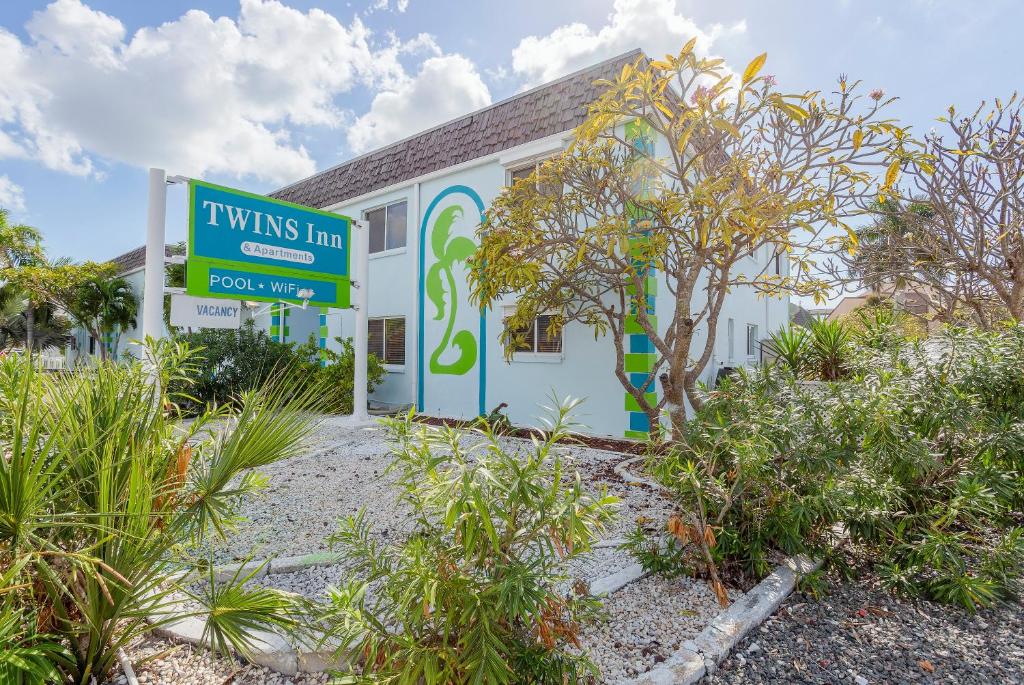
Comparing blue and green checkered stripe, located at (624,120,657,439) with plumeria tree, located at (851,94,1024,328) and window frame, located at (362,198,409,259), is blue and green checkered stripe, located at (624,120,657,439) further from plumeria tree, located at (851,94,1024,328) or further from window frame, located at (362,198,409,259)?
window frame, located at (362,198,409,259)

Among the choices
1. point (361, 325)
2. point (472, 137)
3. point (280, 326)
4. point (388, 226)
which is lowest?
point (361, 325)

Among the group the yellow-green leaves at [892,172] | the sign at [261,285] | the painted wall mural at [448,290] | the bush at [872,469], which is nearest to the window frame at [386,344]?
the painted wall mural at [448,290]

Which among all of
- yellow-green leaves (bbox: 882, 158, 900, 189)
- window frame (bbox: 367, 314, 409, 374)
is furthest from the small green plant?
yellow-green leaves (bbox: 882, 158, 900, 189)

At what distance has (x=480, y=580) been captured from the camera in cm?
184

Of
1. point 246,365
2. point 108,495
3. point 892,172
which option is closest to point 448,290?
point 246,365

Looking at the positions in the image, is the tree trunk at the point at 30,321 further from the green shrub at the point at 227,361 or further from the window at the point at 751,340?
the window at the point at 751,340

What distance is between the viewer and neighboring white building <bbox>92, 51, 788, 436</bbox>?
349 inches

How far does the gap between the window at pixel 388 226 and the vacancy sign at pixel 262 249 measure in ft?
10.7

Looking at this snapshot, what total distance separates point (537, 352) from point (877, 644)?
7.09 metres

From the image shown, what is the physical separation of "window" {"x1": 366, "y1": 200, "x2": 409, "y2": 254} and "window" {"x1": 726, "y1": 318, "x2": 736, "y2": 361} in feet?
25.6

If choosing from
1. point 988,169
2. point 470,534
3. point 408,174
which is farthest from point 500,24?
point 470,534

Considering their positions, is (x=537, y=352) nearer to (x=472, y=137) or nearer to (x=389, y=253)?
(x=472, y=137)

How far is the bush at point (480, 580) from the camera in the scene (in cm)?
169

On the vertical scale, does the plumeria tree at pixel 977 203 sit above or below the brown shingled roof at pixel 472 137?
below
